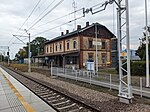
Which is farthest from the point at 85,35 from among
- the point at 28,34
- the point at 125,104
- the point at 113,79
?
the point at 125,104

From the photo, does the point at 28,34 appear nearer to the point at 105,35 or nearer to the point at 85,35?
the point at 85,35

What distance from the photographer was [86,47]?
112ft

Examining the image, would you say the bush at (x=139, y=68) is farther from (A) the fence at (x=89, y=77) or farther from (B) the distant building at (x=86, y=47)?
(B) the distant building at (x=86, y=47)

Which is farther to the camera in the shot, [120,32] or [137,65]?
[137,65]

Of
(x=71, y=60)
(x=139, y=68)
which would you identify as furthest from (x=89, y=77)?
(x=71, y=60)

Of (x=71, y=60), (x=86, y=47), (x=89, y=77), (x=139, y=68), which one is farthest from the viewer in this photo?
(x=71, y=60)

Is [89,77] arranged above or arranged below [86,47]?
below

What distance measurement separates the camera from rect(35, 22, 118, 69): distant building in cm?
3341

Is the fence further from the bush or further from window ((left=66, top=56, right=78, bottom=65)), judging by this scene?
window ((left=66, top=56, right=78, bottom=65))

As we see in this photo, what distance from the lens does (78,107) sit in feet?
24.4

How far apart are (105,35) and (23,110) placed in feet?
107

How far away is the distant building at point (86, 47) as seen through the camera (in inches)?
1315

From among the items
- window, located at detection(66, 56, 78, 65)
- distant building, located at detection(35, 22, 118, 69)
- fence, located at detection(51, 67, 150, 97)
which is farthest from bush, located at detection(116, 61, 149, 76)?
window, located at detection(66, 56, 78, 65)

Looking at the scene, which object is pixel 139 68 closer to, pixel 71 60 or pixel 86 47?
pixel 86 47
